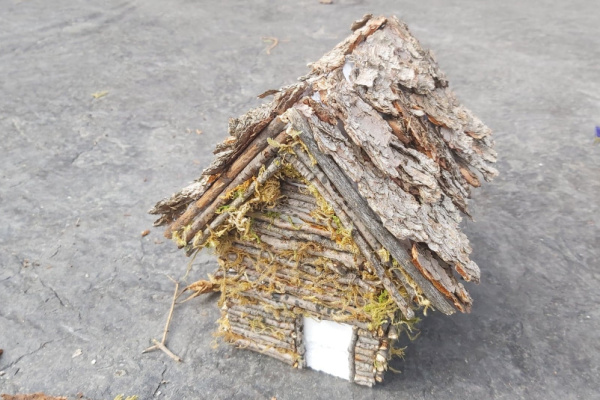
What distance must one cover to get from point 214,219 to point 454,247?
6.32 ft

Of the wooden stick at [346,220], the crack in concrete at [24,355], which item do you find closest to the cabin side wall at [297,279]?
the wooden stick at [346,220]

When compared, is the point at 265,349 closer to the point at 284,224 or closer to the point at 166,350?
the point at 166,350

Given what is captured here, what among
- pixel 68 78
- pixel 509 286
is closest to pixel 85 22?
pixel 68 78

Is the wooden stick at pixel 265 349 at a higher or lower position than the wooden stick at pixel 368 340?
lower

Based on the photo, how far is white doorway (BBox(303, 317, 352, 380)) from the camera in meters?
5.13

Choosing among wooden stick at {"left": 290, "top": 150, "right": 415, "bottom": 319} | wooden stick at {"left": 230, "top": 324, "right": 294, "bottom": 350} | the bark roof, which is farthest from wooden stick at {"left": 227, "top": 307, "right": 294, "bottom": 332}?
wooden stick at {"left": 290, "top": 150, "right": 415, "bottom": 319}

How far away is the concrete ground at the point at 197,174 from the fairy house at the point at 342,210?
2.44 ft

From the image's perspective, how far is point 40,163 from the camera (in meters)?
9.04

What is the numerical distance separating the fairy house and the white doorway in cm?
1

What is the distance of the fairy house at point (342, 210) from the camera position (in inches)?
157

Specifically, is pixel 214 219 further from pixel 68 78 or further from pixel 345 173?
pixel 68 78

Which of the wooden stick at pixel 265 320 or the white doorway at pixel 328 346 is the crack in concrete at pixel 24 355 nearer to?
the wooden stick at pixel 265 320

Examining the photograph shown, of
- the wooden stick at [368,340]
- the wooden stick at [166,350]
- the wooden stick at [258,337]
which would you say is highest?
the wooden stick at [368,340]

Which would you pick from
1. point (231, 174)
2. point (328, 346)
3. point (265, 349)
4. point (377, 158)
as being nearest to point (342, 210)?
point (377, 158)
